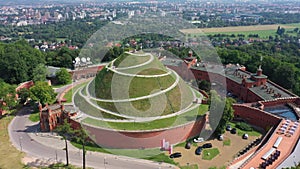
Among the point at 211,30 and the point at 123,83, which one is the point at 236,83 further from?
the point at 211,30

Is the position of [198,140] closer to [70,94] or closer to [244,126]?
[244,126]

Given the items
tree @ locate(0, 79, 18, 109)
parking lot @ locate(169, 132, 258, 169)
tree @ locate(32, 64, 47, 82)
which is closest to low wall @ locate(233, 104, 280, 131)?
parking lot @ locate(169, 132, 258, 169)

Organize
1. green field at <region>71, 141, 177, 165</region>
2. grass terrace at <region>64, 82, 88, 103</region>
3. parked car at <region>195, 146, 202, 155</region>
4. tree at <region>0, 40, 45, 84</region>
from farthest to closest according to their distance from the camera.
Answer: tree at <region>0, 40, 45, 84</region>, grass terrace at <region>64, 82, 88, 103</region>, parked car at <region>195, 146, 202, 155</region>, green field at <region>71, 141, 177, 165</region>

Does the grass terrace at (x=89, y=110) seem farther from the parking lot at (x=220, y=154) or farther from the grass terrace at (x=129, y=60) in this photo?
the parking lot at (x=220, y=154)

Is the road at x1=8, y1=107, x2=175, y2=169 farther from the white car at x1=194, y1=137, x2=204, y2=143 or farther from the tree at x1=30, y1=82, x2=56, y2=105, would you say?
the white car at x1=194, y1=137, x2=204, y2=143

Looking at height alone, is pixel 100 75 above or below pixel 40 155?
above

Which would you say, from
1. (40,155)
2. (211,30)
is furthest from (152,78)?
(211,30)
